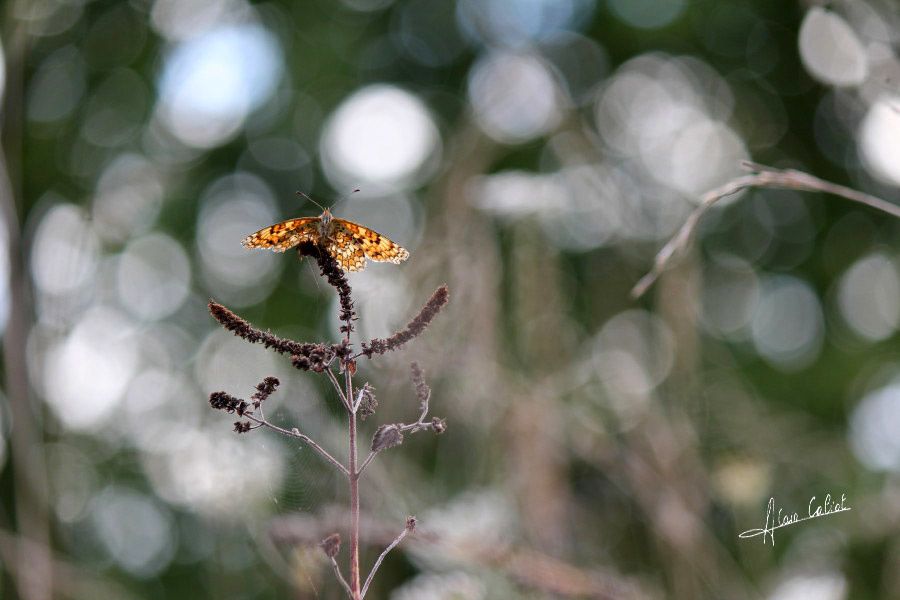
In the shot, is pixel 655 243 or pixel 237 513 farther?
pixel 655 243

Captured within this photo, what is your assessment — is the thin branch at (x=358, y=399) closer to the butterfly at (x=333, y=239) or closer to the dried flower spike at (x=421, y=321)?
the dried flower spike at (x=421, y=321)

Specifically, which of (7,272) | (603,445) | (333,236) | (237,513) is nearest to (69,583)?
(237,513)

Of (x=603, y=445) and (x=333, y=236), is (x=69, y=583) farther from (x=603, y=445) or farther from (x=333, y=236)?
(x=333, y=236)

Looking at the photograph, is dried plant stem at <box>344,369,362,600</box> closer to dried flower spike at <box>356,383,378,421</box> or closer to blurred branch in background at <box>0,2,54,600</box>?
dried flower spike at <box>356,383,378,421</box>
